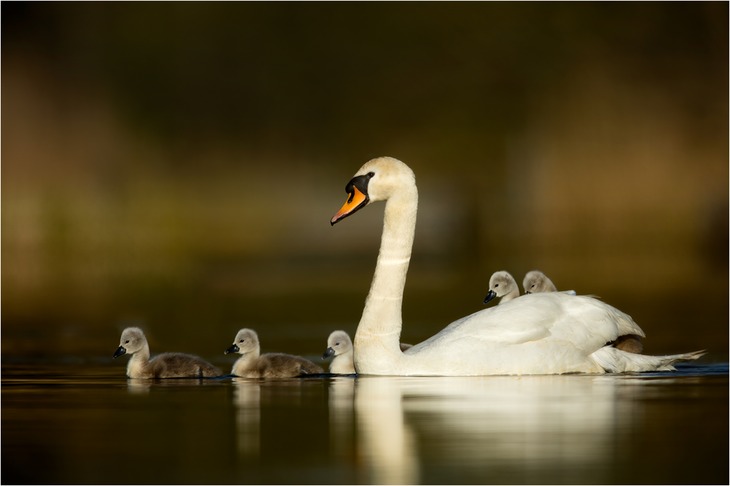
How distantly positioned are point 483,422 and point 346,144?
47021 mm

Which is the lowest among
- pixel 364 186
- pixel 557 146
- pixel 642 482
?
pixel 642 482

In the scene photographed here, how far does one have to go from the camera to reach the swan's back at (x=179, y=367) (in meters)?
12.8

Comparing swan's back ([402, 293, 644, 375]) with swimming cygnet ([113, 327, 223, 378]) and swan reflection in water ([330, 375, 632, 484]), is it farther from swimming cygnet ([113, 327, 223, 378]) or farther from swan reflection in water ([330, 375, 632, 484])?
swimming cygnet ([113, 327, 223, 378])

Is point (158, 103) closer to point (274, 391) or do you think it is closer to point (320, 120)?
point (320, 120)

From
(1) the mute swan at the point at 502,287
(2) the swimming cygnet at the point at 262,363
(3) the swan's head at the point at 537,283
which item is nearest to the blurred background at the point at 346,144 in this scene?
(3) the swan's head at the point at 537,283

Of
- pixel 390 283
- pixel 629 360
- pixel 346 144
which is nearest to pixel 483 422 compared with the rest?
pixel 390 283

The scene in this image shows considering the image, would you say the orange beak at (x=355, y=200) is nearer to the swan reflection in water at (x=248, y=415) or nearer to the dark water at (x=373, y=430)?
the dark water at (x=373, y=430)

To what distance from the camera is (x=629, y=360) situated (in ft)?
41.6

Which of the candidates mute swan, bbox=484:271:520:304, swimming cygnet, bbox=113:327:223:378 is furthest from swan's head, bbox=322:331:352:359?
mute swan, bbox=484:271:520:304

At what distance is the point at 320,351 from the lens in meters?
15.3

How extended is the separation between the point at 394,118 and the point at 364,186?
46500mm

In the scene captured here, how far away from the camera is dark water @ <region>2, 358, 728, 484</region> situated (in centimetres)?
833

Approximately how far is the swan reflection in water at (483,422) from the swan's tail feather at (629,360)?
1.29 feet

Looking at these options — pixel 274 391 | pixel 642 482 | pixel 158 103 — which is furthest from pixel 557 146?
pixel 642 482
